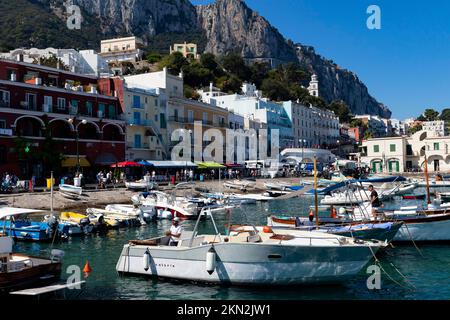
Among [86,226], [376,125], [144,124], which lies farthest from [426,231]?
[376,125]

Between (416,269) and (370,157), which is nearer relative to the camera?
(416,269)

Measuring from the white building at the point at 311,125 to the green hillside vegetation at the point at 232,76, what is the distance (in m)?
11.6

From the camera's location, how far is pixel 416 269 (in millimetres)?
18578

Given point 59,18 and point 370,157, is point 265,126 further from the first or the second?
point 59,18

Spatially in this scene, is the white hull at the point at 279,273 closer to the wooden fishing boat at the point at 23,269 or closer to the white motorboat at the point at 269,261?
the white motorboat at the point at 269,261

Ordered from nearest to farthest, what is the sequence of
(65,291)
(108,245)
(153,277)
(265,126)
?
(65,291)
(153,277)
(108,245)
(265,126)

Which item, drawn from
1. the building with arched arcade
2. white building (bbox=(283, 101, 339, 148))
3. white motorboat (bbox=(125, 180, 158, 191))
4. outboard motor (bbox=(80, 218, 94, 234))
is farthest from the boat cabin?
white building (bbox=(283, 101, 339, 148))

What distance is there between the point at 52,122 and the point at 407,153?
71.5 m

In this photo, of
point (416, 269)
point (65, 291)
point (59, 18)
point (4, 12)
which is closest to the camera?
point (65, 291)

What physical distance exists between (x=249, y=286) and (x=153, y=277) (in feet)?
12.3

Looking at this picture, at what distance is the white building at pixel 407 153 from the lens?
9025cm

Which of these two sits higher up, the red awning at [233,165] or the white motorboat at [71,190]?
the red awning at [233,165]

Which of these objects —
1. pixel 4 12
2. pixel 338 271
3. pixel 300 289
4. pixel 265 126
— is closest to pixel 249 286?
pixel 300 289

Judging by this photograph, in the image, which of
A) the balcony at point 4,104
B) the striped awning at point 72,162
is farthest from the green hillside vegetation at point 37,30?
the balcony at point 4,104
